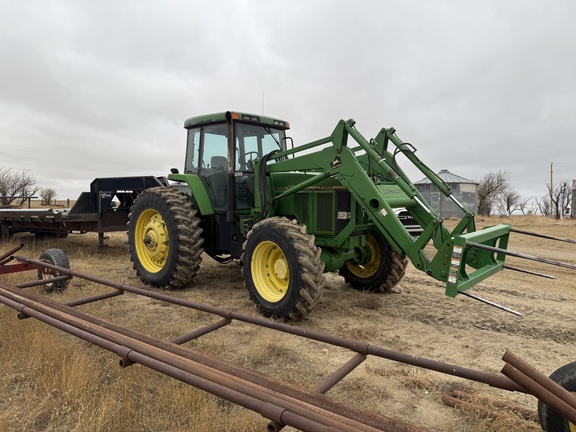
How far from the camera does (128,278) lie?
22.0ft

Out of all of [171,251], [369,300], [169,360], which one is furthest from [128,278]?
[169,360]

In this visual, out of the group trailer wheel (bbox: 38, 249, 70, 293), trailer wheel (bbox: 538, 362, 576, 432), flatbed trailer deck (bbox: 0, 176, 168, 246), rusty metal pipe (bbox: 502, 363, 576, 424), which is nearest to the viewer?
rusty metal pipe (bbox: 502, 363, 576, 424)

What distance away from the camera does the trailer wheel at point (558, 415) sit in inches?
72.3

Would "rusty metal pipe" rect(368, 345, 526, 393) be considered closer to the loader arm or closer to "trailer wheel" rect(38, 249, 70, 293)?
the loader arm

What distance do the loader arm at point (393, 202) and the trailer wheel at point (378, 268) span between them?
49cm

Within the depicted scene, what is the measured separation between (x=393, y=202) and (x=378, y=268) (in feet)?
4.53

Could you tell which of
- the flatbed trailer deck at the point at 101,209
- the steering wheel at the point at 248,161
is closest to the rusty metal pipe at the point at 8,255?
the steering wheel at the point at 248,161

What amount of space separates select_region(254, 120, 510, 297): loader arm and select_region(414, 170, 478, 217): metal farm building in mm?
19830

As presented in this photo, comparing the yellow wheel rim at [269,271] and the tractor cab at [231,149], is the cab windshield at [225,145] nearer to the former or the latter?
the tractor cab at [231,149]

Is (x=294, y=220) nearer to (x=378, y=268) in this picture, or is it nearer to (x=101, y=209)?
(x=378, y=268)

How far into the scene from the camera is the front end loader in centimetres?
412

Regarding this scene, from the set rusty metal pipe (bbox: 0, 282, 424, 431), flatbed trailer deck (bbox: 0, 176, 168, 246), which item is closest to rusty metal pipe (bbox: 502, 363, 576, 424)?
rusty metal pipe (bbox: 0, 282, 424, 431)

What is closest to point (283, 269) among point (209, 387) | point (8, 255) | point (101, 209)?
point (209, 387)

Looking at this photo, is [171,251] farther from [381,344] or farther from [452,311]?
[452,311]
